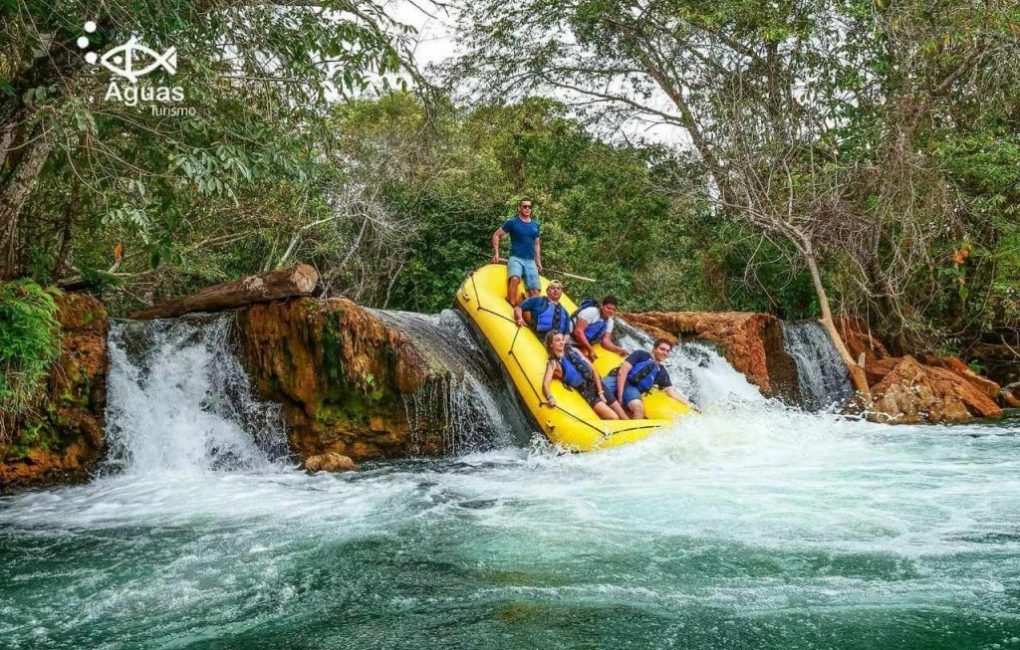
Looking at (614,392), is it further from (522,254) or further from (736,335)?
(736,335)

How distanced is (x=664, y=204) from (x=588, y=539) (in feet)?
37.1

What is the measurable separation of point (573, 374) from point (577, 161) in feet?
27.3

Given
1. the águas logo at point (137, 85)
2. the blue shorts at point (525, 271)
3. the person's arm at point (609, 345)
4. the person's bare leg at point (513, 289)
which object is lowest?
the person's arm at point (609, 345)

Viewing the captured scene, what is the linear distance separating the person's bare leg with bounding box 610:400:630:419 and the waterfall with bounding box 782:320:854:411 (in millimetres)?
4923

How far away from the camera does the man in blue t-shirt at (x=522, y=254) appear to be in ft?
30.0

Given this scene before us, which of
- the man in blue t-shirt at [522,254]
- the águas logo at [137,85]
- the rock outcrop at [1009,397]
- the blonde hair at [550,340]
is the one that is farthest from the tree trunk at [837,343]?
the águas logo at [137,85]

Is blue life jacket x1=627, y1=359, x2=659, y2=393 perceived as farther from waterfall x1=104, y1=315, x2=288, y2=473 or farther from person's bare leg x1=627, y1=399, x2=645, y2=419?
waterfall x1=104, y1=315, x2=288, y2=473

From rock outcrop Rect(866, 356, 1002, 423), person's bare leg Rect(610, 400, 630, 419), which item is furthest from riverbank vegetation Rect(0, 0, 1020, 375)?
person's bare leg Rect(610, 400, 630, 419)

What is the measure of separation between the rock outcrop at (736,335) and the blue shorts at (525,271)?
2.24m

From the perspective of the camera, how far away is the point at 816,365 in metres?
12.3

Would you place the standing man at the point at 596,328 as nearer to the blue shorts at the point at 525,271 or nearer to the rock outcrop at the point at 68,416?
the blue shorts at the point at 525,271

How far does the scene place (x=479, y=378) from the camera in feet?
28.6

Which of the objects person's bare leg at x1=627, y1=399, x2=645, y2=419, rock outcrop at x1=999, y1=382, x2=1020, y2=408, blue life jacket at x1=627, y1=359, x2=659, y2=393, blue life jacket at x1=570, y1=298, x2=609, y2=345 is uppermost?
blue life jacket at x1=570, y1=298, x2=609, y2=345

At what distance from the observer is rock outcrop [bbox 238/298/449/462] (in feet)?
26.1
